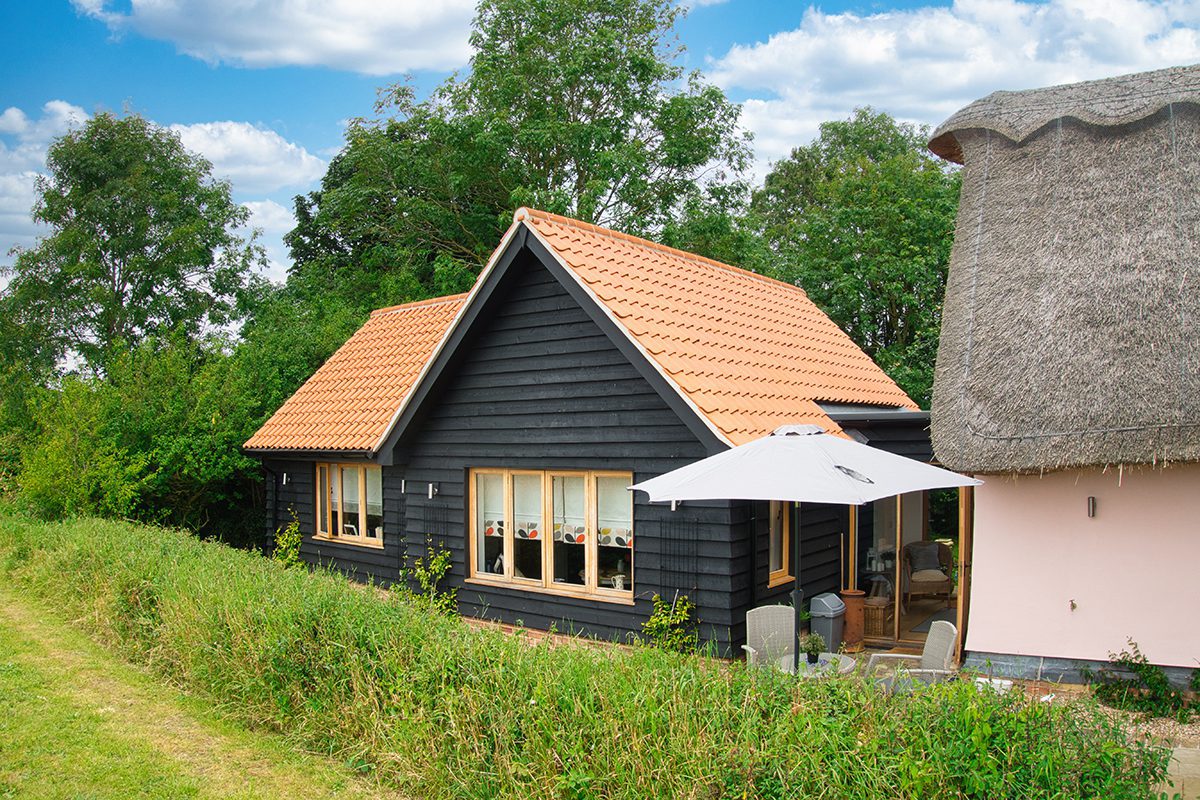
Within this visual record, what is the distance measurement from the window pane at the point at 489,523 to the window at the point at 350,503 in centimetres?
296

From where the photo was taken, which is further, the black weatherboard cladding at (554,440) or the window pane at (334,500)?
the window pane at (334,500)

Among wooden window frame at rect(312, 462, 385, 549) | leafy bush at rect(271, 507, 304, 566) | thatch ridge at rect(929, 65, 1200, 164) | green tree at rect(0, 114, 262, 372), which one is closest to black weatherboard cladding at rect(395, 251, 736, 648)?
wooden window frame at rect(312, 462, 385, 549)

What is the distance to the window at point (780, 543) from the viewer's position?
33.5 feet

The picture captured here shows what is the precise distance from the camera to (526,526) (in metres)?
11.3

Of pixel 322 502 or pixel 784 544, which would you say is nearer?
pixel 784 544

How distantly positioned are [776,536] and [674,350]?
263 cm

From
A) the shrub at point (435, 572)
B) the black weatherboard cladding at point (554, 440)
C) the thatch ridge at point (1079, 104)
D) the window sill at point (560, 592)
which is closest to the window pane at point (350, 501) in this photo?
the black weatherboard cladding at point (554, 440)

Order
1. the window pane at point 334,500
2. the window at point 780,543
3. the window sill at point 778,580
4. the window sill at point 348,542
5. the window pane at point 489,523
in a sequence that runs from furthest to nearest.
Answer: the window pane at point 334,500
the window sill at point 348,542
the window pane at point 489,523
the window at point 780,543
the window sill at point 778,580

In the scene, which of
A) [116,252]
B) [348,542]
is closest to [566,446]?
[348,542]

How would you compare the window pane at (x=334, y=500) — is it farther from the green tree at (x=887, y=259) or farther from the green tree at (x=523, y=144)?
the green tree at (x=887, y=259)

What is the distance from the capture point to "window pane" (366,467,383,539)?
567 inches

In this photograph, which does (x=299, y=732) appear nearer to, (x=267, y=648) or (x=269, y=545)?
(x=267, y=648)

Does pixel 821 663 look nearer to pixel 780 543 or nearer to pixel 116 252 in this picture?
pixel 780 543

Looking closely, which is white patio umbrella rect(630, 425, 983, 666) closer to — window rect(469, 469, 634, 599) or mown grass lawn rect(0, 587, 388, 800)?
window rect(469, 469, 634, 599)
